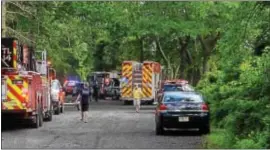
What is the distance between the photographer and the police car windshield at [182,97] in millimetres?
22750

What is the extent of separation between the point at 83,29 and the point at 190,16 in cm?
601

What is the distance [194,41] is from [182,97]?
111 feet

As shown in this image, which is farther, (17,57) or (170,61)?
Result: (170,61)

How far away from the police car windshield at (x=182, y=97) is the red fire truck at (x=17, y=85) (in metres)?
4.44

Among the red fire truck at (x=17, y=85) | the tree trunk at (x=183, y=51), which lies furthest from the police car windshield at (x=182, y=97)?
the tree trunk at (x=183, y=51)

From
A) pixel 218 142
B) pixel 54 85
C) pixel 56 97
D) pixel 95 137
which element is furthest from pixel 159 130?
pixel 54 85

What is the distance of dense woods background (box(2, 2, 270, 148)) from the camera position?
16.4 m

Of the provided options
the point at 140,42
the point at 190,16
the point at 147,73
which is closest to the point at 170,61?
the point at 140,42

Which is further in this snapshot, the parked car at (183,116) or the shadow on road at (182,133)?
the shadow on road at (182,133)

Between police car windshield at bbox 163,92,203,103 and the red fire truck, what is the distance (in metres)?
4.44

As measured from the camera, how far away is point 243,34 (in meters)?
16.7

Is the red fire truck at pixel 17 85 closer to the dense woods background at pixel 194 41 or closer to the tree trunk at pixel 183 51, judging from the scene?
the dense woods background at pixel 194 41

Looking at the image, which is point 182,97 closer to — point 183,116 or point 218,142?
point 183,116

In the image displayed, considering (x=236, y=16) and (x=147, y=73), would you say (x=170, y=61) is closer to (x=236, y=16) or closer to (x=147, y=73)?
(x=147, y=73)
